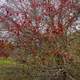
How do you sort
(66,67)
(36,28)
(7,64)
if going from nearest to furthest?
(36,28)
(66,67)
(7,64)

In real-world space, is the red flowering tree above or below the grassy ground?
above

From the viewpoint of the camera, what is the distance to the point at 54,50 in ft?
24.3

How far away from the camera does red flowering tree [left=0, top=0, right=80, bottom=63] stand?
722 centimetres

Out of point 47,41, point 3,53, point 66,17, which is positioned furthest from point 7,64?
point 66,17

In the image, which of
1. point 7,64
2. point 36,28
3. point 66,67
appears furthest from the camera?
point 7,64

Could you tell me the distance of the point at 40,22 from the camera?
718cm

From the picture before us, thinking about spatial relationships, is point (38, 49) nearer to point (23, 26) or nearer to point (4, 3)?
point (23, 26)

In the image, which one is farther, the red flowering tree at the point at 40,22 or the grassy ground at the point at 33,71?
the grassy ground at the point at 33,71

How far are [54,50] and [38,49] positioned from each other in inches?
15.8

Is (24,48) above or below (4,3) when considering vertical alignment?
below

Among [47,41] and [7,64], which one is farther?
[7,64]

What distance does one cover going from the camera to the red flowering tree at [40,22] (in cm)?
722

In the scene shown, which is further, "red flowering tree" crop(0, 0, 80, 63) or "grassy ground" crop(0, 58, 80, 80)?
"grassy ground" crop(0, 58, 80, 80)

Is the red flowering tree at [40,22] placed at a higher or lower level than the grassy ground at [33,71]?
higher
